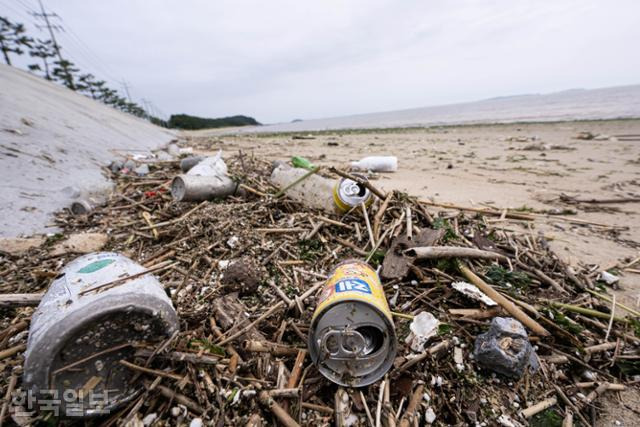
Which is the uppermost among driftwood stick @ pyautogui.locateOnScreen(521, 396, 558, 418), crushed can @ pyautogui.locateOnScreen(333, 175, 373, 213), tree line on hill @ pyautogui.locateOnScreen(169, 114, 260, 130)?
tree line on hill @ pyautogui.locateOnScreen(169, 114, 260, 130)

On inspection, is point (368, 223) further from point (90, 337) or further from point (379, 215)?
point (90, 337)

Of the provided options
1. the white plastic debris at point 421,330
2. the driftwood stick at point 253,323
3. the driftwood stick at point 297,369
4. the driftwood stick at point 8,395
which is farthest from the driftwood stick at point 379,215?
the driftwood stick at point 8,395

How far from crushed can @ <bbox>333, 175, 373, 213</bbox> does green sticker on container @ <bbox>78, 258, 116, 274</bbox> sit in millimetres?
2247

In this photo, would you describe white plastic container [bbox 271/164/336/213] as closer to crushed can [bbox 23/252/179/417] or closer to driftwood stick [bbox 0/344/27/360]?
crushed can [bbox 23/252/179/417]

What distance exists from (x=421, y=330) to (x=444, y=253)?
81cm

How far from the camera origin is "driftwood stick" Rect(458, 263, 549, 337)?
6.29ft

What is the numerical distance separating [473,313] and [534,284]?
0.89 m

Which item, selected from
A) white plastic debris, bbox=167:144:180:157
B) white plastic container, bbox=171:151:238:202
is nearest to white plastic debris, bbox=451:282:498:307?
white plastic container, bbox=171:151:238:202

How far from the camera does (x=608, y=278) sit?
8.51 feet

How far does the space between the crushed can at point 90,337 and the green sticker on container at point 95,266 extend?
0.02 m

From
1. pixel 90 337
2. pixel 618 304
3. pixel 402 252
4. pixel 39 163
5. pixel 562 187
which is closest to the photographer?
pixel 90 337

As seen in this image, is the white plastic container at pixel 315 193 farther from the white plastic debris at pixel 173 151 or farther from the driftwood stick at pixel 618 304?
the white plastic debris at pixel 173 151

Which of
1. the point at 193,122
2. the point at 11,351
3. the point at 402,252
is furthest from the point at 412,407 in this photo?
the point at 193,122

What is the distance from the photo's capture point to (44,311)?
55.8 inches
